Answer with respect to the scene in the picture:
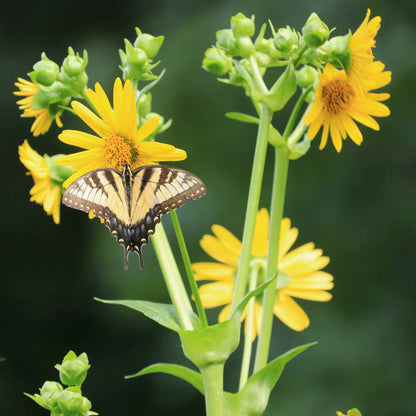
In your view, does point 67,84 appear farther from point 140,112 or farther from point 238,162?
point 238,162

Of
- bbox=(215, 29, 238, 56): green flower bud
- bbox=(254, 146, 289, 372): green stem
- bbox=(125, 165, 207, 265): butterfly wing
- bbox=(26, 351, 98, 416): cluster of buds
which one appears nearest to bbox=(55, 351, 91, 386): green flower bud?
bbox=(26, 351, 98, 416): cluster of buds

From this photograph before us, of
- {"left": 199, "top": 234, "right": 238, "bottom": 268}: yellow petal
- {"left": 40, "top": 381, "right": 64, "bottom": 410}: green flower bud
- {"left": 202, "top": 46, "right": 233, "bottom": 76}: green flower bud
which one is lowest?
{"left": 40, "top": 381, "right": 64, "bottom": 410}: green flower bud

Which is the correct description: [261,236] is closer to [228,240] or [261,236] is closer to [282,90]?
[228,240]

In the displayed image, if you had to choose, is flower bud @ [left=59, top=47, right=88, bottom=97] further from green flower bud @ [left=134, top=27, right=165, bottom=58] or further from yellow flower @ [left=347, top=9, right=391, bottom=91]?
yellow flower @ [left=347, top=9, right=391, bottom=91]

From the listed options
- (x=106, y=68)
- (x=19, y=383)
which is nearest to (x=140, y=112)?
(x=106, y=68)

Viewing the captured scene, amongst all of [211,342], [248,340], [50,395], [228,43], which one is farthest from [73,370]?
[228,43]
